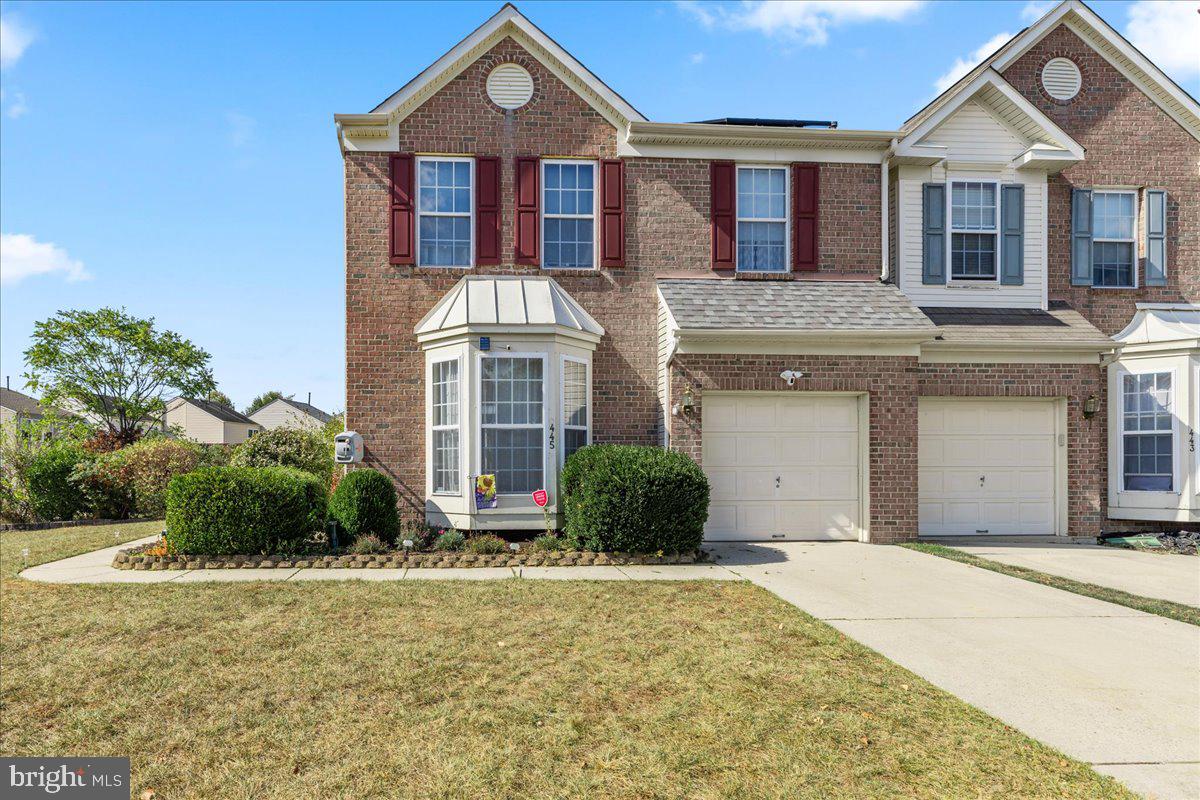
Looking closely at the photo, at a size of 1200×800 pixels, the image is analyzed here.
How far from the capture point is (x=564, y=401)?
1087cm

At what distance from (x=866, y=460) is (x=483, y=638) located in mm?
7323

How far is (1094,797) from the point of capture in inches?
132

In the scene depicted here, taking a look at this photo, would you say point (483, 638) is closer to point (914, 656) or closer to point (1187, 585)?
point (914, 656)

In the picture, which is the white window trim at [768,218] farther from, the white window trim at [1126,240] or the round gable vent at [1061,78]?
the white window trim at [1126,240]

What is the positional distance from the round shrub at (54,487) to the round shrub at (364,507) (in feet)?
31.3

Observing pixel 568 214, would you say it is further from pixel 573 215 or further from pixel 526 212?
pixel 526 212

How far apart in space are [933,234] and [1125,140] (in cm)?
434

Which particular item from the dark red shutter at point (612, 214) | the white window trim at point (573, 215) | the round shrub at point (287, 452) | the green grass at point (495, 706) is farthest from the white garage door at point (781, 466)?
the round shrub at point (287, 452)

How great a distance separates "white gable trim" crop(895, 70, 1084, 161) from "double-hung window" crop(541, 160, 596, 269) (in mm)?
5417

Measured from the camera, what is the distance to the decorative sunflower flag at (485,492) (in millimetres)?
10305

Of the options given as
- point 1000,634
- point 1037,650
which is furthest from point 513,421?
point 1037,650

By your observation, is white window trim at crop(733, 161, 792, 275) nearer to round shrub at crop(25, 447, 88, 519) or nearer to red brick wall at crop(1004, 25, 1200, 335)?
red brick wall at crop(1004, 25, 1200, 335)

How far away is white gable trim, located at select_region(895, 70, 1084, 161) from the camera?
1202cm

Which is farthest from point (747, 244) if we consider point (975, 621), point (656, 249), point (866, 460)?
point (975, 621)
